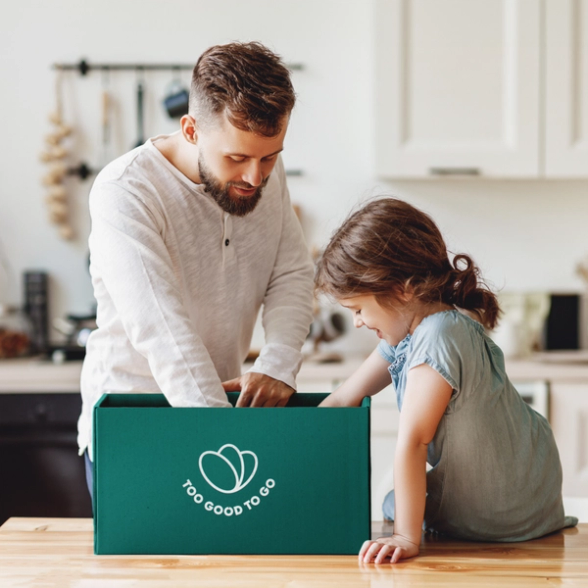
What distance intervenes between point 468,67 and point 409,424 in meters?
1.90

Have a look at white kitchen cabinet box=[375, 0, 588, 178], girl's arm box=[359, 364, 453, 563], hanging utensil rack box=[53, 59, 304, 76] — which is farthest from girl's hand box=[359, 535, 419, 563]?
hanging utensil rack box=[53, 59, 304, 76]

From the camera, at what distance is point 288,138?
298 cm

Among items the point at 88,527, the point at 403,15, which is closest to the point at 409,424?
the point at 88,527

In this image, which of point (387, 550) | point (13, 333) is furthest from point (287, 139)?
point (387, 550)

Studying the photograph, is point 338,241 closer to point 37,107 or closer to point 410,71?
point 410,71

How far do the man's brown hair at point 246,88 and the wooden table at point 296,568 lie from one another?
649 mm

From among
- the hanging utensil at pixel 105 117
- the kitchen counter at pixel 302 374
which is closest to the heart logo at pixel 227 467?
the kitchen counter at pixel 302 374

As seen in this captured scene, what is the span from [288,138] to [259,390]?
1.88 m

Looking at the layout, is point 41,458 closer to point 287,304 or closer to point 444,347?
point 287,304

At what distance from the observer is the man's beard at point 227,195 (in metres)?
1.30

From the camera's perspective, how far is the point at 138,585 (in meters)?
0.94

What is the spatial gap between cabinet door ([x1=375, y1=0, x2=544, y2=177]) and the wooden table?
178 centimetres

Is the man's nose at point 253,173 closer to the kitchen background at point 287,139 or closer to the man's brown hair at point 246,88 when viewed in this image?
the man's brown hair at point 246,88

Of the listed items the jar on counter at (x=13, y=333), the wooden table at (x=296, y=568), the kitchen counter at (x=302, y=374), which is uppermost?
the wooden table at (x=296, y=568)
